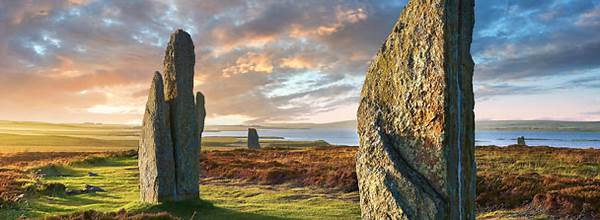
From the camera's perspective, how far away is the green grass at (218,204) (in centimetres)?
1495

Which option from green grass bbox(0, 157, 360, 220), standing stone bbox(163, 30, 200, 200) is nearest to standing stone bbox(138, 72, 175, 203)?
standing stone bbox(163, 30, 200, 200)

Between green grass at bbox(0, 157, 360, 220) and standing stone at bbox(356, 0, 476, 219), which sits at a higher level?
standing stone at bbox(356, 0, 476, 219)

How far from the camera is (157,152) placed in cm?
1548

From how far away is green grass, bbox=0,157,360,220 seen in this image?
49.0 ft

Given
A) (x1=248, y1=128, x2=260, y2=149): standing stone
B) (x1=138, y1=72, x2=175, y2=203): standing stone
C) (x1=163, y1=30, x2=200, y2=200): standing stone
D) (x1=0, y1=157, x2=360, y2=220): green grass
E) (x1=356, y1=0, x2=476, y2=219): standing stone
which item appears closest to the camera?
(x1=356, y1=0, x2=476, y2=219): standing stone

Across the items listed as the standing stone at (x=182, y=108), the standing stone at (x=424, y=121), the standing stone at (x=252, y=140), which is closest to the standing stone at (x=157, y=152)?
the standing stone at (x=182, y=108)

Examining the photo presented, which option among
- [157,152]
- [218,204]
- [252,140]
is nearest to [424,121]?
[157,152]

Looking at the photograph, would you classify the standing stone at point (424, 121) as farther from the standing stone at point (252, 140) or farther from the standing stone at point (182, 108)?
the standing stone at point (252, 140)

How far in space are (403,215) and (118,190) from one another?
17220mm

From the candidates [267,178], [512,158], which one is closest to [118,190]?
[267,178]

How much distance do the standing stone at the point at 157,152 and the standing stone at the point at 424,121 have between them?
939 centimetres

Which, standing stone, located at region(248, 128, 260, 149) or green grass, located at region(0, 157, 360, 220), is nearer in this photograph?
green grass, located at region(0, 157, 360, 220)

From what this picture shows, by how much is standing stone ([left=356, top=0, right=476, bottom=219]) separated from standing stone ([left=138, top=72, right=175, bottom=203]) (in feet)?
30.8

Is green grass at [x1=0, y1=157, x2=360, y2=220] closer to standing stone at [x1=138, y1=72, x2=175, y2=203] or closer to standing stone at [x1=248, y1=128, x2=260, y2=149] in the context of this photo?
standing stone at [x1=138, y1=72, x2=175, y2=203]
